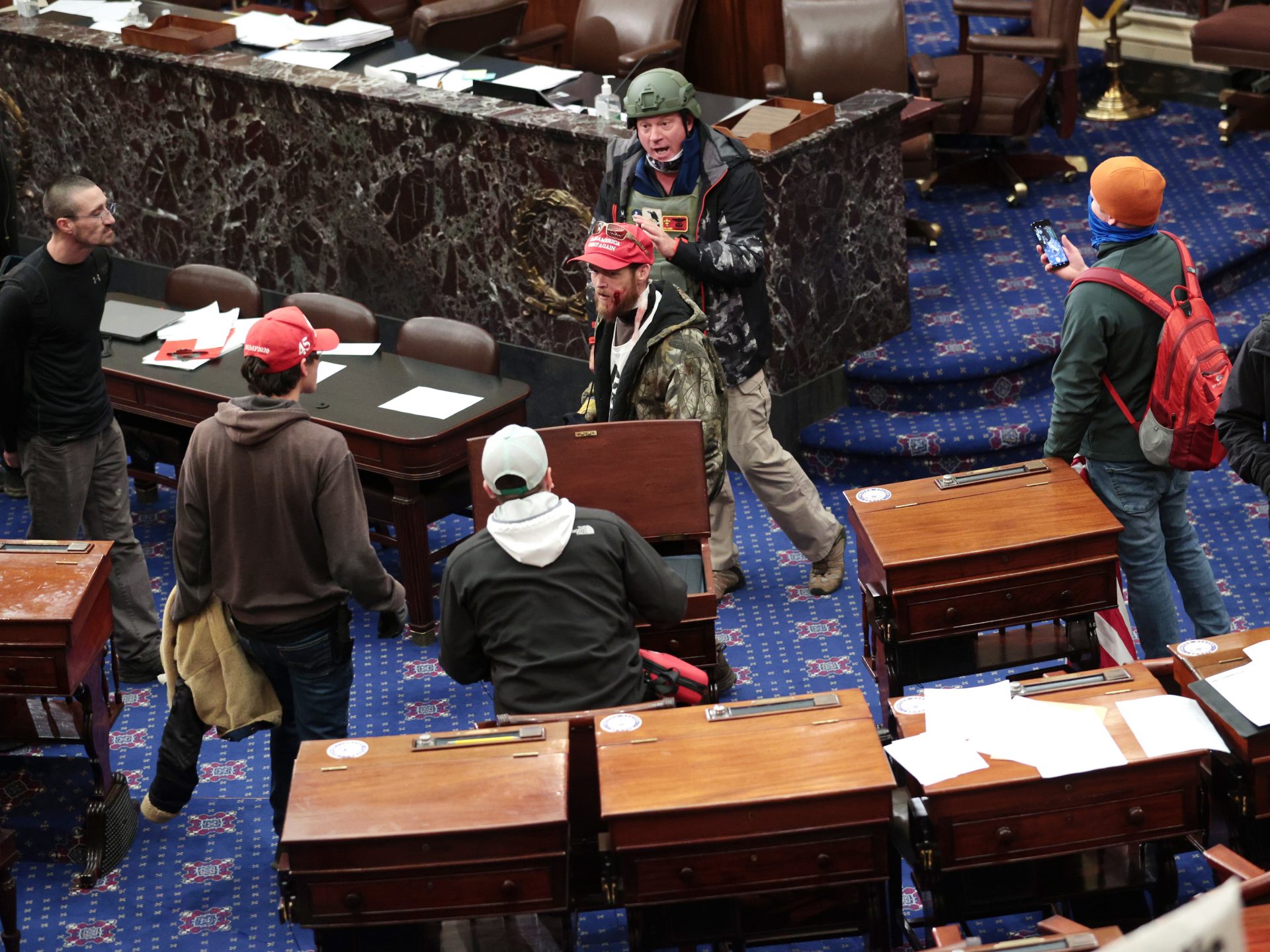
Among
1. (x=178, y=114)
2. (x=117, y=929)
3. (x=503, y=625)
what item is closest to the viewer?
(x=503, y=625)

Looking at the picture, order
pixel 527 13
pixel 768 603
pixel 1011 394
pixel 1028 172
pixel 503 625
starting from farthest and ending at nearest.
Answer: pixel 527 13
pixel 1028 172
pixel 1011 394
pixel 768 603
pixel 503 625

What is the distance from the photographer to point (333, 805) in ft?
11.4

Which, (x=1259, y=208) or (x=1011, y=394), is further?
(x=1259, y=208)

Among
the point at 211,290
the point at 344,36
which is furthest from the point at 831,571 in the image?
the point at 344,36

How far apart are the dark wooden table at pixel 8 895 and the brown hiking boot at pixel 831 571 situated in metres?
2.92

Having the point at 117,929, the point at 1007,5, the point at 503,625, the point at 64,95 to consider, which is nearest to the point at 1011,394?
the point at 1007,5

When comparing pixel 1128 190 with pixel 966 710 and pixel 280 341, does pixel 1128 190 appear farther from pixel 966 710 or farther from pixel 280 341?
pixel 280 341

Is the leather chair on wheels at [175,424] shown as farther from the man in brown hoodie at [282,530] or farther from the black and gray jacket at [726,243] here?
the man in brown hoodie at [282,530]

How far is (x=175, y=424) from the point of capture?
21.2 feet

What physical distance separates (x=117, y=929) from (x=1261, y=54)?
6.58 metres

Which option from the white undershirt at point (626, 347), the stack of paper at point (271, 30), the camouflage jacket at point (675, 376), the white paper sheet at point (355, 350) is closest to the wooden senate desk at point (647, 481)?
the camouflage jacket at point (675, 376)

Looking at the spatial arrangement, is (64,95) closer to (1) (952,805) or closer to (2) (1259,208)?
(2) (1259,208)

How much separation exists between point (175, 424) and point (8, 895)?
8.53 ft

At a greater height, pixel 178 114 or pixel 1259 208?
pixel 178 114
